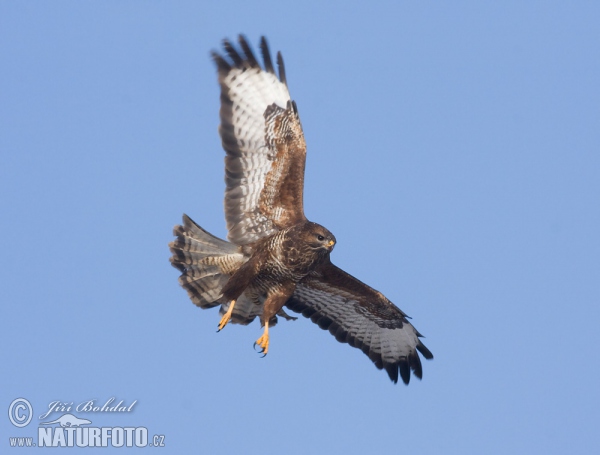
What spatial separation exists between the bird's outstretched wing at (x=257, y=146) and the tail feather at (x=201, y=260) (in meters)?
0.23

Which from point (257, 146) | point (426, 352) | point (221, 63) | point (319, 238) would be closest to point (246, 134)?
point (257, 146)

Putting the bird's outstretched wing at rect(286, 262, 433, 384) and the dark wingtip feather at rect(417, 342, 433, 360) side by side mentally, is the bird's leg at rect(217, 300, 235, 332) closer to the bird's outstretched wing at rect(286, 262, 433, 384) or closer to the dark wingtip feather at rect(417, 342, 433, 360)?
the bird's outstretched wing at rect(286, 262, 433, 384)

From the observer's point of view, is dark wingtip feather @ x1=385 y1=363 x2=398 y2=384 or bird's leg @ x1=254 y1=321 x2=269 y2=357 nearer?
bird's leg @ x1=254 y1=321 x2=269 y2=357

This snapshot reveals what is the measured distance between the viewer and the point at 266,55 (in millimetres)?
13992

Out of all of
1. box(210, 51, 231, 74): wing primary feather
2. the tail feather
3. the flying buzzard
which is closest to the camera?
the flying buzzard

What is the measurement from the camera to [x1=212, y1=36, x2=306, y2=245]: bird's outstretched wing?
45.0ft

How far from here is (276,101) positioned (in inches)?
549

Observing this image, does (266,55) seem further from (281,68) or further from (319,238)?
(319,238)

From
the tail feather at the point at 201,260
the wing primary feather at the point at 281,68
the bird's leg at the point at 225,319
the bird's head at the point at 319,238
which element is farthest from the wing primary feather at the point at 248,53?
the bird's leg at the point at 225,319

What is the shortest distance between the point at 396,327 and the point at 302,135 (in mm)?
3424

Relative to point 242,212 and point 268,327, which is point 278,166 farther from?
point 268,327

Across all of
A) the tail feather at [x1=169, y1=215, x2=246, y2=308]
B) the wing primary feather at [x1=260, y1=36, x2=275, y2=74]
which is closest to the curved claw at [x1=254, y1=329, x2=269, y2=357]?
the tail feather at [x1=169, y1=215, x2=246, y2=308]

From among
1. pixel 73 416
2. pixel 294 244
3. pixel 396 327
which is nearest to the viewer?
pixel 294 244

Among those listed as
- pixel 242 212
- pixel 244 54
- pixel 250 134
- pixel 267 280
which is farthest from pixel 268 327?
pixel 244 54
